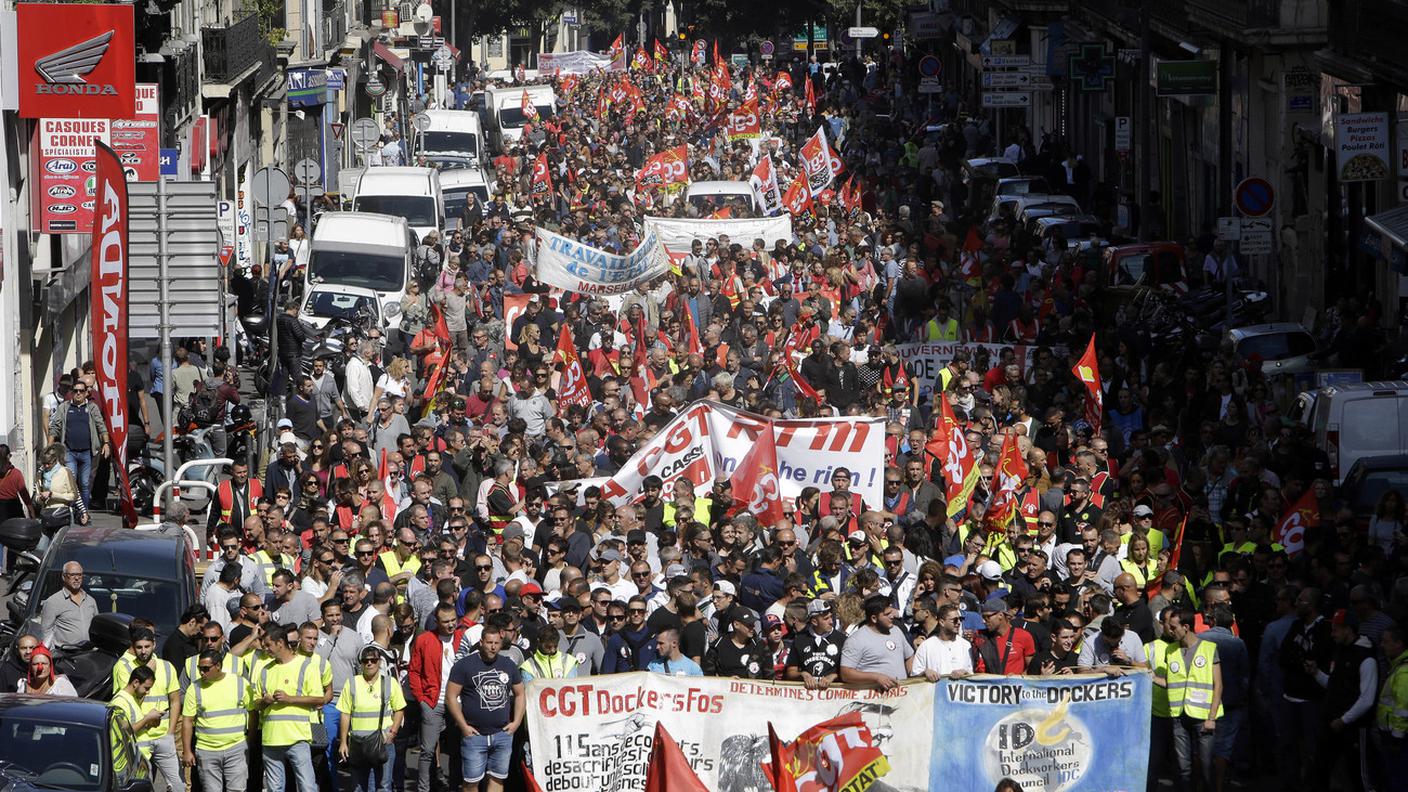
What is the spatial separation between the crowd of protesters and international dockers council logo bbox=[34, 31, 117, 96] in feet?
12.7

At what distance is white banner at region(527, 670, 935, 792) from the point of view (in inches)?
524

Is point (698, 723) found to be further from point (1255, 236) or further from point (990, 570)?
point (1255, 236)

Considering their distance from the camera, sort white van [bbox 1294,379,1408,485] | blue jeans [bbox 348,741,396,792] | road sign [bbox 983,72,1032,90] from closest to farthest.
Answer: blue jeans [bbox 348,741,396,792]
white van [bbox 1294,379,1408,485]
road sign [bbox 983,72,1032,90]

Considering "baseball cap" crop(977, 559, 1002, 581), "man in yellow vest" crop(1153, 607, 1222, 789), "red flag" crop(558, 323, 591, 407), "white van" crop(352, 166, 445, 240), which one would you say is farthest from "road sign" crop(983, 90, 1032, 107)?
"man in yellow vest" crop(1153, 607, 1222, 789)

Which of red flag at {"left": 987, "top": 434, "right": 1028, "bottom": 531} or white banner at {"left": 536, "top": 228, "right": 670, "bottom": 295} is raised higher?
white banner at {"left": 536, "top": 228, "right": 670, "bottom": 295}

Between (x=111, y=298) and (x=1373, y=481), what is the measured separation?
10183 mm

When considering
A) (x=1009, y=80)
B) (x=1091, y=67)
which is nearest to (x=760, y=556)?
(x=1091, y=67)

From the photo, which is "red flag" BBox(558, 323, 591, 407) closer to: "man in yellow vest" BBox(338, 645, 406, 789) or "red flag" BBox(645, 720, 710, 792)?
"man in yellow vest" BBox(338, 645, 406, 789)

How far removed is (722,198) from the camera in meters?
40.5

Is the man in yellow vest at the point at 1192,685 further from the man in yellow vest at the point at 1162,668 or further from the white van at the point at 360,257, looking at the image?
the white van at the point at 360,257

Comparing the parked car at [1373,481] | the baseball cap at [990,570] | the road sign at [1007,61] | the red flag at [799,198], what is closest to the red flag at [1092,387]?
the parked car at [1373,481]

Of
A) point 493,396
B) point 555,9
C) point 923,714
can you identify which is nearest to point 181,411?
point 493,396

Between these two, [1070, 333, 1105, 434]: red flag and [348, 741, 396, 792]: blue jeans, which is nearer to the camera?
[348, 741, 396, 792]: blue jeans

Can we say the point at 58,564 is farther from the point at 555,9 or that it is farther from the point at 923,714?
the point at 555,9
